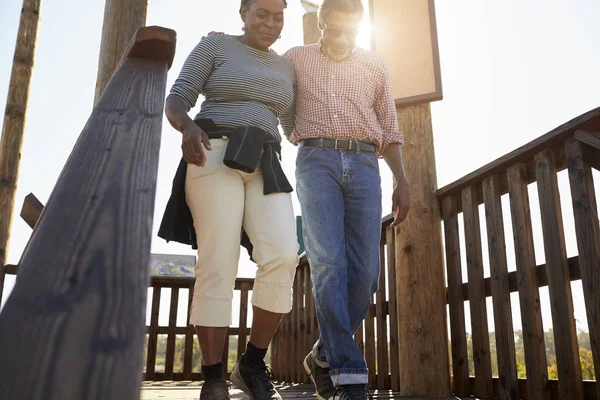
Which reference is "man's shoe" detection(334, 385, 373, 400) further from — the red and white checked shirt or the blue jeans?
the red and white checked shirt

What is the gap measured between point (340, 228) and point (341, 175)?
22 centimetres

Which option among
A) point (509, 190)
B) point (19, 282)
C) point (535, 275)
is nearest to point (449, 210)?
point (509, 190)

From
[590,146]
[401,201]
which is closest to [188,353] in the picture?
[401,201]

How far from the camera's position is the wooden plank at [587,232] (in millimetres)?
2061

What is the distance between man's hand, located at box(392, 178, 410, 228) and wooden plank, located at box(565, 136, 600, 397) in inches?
26.2

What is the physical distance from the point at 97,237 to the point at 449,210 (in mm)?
2871

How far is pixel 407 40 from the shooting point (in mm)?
3848

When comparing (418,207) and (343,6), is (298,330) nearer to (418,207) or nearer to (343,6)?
(418,207)

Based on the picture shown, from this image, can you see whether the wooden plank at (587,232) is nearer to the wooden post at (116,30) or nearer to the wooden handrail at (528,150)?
the wooden handrail at (528,150)

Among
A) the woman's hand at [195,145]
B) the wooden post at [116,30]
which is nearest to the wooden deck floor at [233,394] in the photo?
the woman's hand at [195,145]

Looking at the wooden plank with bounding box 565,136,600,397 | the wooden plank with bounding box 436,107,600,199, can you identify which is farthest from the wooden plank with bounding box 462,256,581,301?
the wooden plank with bounding box 436,107,600,199

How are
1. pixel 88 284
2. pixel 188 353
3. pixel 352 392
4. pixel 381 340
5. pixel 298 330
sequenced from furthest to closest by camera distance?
pixel 188 353
pixel 298 330
pixel 381 340
pixel 352 392
pixel 88 284

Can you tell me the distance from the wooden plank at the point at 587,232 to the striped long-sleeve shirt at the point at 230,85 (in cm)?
120

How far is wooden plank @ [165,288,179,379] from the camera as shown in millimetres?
6277
